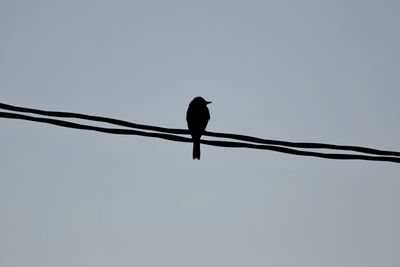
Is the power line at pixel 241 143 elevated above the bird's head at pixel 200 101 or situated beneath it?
situated beneath

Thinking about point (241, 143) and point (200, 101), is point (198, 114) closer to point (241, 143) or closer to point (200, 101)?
point (200, 101)

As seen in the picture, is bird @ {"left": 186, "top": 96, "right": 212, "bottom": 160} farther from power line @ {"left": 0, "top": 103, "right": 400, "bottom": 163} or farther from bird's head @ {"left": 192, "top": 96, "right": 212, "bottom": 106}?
power line @ {"left": 0, "top": 103, "right": 400, "bottom": 163}

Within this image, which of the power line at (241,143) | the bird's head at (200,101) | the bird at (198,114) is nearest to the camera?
the power line at (241,143)

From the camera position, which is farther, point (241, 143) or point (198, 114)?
point (198, 114)

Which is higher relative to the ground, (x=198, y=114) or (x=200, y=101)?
(x=200, y=101)

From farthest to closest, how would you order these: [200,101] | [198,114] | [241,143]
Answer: [200,101] < [198,114] < [241,143]

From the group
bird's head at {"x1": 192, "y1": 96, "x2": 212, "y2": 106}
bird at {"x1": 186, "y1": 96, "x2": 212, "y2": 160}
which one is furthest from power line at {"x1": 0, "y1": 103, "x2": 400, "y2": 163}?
bird's head at {"x1": 192, "y1": 96, "x2": 212, "y2": 106}

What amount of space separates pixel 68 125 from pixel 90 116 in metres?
0.22

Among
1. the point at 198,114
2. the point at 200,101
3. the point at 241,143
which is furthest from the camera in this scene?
the point at 200,101

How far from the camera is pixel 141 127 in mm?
6668

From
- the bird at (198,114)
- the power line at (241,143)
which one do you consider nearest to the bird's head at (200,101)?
the bird at (198,114)

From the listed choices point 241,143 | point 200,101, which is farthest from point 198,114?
point 241,143

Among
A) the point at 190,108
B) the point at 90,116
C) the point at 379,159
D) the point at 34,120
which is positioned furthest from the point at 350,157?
the point at 190,108

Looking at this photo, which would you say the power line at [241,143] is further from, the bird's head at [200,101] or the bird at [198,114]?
the bird's head at [200,101]
